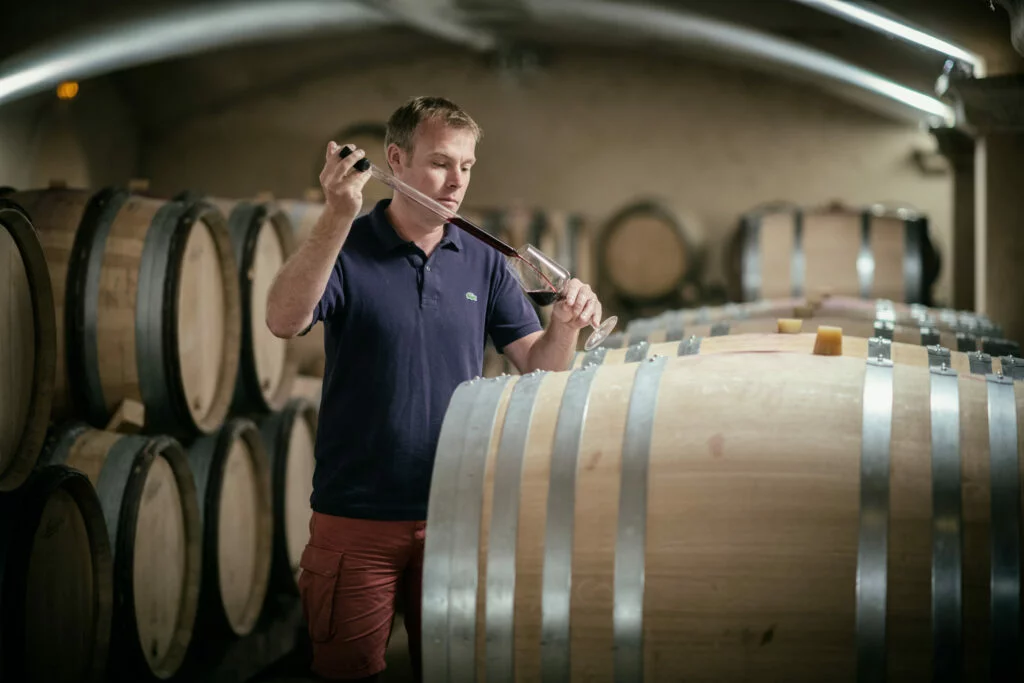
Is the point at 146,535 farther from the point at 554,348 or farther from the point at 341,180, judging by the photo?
the point at 341,180

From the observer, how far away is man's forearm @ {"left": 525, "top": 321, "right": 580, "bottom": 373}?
2404mm

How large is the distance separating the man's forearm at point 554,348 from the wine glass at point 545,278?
0.04 metres

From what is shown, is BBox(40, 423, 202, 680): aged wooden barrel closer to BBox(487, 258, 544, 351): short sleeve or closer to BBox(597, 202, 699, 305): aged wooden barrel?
BBox(487, 258, 544, 351): short sleeve

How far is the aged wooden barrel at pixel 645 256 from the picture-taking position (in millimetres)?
7516

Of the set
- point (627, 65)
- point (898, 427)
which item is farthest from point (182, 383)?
point (627, 65)

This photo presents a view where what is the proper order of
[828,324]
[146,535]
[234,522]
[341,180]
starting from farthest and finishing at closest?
[234,522] < [828,324] < [146,535] < [341,180]

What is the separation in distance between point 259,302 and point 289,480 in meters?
0.71

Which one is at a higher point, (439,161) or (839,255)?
(839,255)

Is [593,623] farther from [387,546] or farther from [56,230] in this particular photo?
[56,230]

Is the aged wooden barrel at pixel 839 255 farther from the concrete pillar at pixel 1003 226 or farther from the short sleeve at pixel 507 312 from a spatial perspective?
the short sleeve at pixel 507 312

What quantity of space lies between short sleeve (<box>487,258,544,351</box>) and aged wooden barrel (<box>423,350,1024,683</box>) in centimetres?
67

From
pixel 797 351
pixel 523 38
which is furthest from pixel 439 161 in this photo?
pixel 523 38

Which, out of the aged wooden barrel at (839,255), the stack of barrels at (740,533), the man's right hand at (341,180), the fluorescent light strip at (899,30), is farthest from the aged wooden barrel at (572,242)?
the stack of barrels at (740,533)

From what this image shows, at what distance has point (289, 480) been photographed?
4281mm
